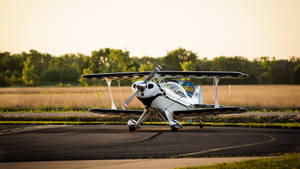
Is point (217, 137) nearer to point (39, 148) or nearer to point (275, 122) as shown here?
point (39, 148)

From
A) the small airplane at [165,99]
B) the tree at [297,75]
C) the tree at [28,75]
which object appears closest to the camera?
the small airplane at [165,99]

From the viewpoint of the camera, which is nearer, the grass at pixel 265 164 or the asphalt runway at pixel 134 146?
the grass at pixel 265 164

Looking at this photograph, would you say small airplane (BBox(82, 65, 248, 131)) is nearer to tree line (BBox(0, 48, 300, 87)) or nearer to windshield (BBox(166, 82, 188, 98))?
windshield (BBox(166, 82, 188, 98))

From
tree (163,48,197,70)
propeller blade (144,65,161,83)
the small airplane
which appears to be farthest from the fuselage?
tree (163,48,197,70)

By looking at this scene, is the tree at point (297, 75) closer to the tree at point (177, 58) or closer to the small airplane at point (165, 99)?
the tree at point (177, 58)

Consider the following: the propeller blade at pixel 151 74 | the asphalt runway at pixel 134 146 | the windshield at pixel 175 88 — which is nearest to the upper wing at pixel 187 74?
the propeller blade at pixel 151 74

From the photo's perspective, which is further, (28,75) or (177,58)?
(28,75)

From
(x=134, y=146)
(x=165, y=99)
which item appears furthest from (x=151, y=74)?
(x=134, y=146)

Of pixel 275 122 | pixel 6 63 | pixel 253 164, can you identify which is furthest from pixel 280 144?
pixel 6 63

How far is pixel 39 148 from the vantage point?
13789mm

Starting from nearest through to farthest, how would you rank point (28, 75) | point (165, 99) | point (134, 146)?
point (134, 146) < point (165, 99) < point (28, 75)

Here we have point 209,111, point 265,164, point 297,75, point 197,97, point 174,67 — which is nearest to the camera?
point 265,164

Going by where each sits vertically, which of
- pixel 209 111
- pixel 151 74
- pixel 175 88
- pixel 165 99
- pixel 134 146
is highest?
pixel 151 74

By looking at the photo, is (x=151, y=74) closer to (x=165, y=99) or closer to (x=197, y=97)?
(x=165, y=99)
